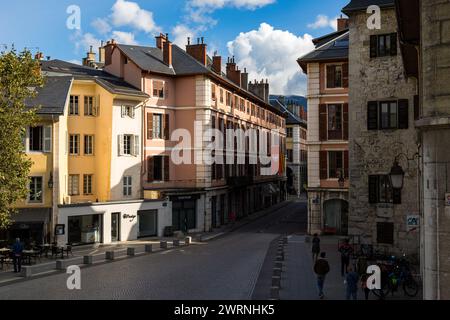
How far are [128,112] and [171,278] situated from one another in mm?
20005

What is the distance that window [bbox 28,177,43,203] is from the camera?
33750mm

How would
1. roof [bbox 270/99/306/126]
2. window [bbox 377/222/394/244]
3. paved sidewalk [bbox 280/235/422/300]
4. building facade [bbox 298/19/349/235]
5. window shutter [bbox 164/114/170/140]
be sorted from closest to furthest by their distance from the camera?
1. paved sidewalk [bbox 280/235/422/300]
2. window [bbox 377/222/394/244]
3. building facade [bbox 298/19/349/235]
4. window shutter [bbox 164/114/170/140]
5. roof [bbox 270/99/306/126]

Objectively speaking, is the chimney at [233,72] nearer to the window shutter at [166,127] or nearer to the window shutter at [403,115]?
the window shutter at [166,127]

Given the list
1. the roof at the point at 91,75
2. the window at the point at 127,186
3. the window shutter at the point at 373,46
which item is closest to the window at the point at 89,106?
the roof at the point at 91,75

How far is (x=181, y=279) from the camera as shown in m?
23.4

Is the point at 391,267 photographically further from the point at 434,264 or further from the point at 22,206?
the point at 22,206

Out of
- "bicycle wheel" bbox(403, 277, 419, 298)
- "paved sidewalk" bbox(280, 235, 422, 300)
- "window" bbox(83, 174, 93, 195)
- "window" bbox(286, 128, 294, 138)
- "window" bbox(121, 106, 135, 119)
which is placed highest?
"window" bbox(286, 128, 294, 138)

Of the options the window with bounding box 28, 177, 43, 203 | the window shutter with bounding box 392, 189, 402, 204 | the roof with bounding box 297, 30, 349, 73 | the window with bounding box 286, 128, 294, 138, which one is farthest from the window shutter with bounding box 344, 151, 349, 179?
the window with bounding box 286, 128, 294, 138

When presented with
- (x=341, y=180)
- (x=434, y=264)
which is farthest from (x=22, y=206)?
(x=434, y=264)

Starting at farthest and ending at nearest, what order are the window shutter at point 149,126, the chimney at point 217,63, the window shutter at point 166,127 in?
the chimney at point 217,63 < the window shutter at point 166,127 < the window shutter at point 149,126

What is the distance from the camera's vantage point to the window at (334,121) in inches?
1614

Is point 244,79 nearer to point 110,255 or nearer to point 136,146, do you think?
point 136,146

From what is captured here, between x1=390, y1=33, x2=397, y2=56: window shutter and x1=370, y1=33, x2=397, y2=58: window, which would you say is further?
x1=370, y1=33, x2=397, y2=58: window

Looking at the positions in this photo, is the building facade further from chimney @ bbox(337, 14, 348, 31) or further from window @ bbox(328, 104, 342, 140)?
chimney @ bbox(337, 14, 348, 31)
